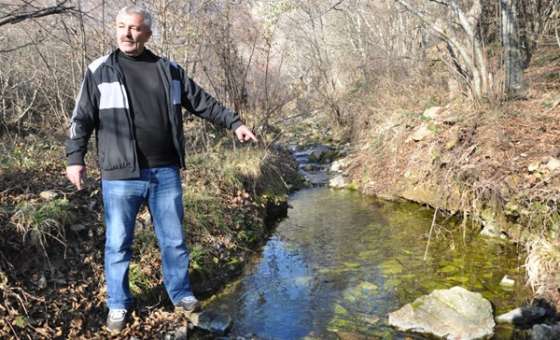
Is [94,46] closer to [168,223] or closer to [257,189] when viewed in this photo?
[257,189]

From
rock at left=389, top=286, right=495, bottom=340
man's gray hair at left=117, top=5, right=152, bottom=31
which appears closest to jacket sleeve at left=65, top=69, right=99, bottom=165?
man's gray hair at left=117, top=5, right=152, bottom=31

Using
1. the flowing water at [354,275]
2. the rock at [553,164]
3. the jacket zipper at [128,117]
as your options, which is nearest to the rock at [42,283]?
the jacket zipper at [128,117]

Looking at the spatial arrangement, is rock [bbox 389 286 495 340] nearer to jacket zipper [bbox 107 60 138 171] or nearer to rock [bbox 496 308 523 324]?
rock [bbox 496 308 523 324]

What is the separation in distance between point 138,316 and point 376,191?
564 centimetres

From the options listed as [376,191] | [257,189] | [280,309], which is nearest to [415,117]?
[376,191]

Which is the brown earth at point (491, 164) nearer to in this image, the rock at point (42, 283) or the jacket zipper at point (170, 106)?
the jacket zipper at point (170, 106)

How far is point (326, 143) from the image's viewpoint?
13.7 meters

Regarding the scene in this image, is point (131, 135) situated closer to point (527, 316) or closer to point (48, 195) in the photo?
point (48, 195)

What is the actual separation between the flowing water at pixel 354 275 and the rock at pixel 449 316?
0.12 m

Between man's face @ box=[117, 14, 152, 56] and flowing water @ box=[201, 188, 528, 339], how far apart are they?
7.54ft

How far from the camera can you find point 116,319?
124 inches

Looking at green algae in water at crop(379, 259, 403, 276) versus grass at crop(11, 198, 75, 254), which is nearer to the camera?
grass at crop(11, 198, 75, 254)

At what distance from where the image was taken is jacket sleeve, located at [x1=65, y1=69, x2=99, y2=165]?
9.37ft

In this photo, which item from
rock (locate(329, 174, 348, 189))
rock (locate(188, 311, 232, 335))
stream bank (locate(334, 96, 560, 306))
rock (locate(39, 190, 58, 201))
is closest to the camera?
rock (locate(188, 311, 232, 335))
